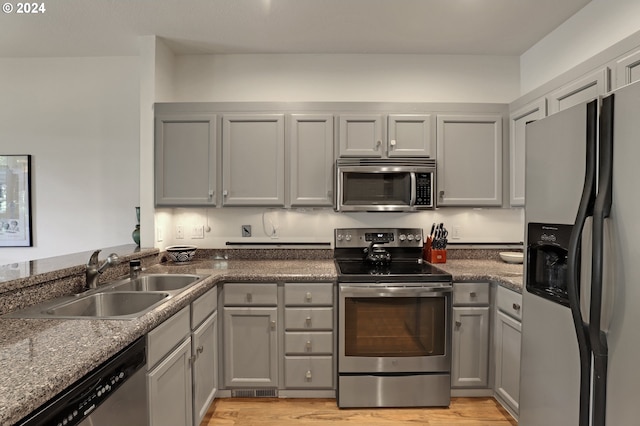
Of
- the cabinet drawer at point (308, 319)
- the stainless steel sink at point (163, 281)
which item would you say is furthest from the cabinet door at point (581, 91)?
the stainless steel sink at point (163, 281)

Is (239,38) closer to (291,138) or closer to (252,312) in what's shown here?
(291,138)

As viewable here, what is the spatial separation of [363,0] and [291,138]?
3.50 ft

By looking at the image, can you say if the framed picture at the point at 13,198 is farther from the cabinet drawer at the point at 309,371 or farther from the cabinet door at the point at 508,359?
the cabinet door at the point at 508,359

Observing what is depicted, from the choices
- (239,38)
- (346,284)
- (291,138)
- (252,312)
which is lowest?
(252,312)

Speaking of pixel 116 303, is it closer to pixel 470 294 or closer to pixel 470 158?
pixel 470 294

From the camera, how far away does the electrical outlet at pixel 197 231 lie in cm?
306

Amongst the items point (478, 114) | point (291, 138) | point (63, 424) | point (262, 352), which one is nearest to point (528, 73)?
point (478, 114)

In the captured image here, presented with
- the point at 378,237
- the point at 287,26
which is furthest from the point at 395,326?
the point at 287,26

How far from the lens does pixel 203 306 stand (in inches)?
81.9

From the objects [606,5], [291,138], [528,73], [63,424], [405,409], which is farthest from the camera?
[528,73]

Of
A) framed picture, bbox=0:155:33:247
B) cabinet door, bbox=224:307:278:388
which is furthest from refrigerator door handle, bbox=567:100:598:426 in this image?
framed picture, bbox=0:155:33:247

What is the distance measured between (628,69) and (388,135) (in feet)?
4.70

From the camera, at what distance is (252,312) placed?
2400 mm

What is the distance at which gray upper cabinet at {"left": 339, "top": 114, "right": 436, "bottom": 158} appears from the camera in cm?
273
